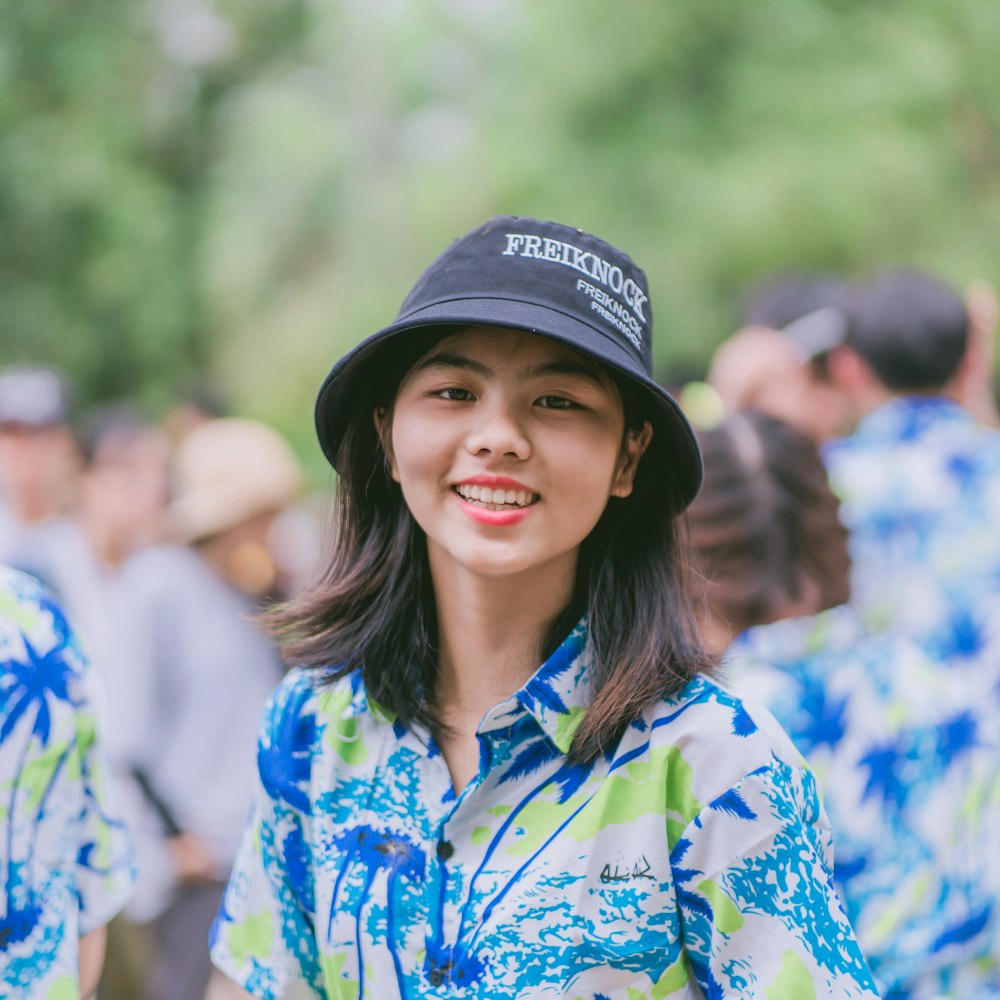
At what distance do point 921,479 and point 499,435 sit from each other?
2.59 metres

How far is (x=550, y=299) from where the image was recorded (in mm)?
1625

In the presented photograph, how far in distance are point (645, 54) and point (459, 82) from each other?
13.2ft

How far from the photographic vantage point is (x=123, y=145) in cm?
1525

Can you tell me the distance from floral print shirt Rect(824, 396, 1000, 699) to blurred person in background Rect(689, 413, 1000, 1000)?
1116mm

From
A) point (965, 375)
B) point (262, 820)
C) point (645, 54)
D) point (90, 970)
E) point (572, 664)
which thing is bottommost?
point (90, 970)

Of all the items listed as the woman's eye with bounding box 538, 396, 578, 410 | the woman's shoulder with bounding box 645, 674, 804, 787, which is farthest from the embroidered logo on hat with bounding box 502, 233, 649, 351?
the woman's shoulder with bounding box 645, 674, 804, 787

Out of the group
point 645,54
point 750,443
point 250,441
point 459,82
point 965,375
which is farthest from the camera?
point 459,82

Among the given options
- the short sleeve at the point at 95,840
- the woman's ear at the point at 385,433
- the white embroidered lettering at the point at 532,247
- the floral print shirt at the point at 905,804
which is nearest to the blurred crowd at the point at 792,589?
the floral print shirt at the point at 905,804

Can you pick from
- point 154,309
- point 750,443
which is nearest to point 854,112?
point 750,443

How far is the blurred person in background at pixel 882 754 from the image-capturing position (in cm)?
239

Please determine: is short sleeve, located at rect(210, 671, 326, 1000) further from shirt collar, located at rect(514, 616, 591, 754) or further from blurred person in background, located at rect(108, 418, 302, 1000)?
blurred person in background, located at rect(108, 418, 302, 1000)

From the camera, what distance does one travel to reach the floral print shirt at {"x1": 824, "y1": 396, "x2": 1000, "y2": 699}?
3.68 metres

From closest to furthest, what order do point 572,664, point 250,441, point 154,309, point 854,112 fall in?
point 572,664
point 250,441
point 854,112
point 154,309

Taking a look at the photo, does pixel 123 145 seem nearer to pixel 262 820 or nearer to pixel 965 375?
pixel 965 375
